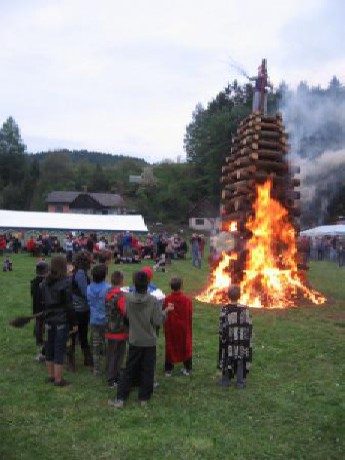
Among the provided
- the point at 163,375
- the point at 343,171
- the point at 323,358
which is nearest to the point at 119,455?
the point at 163,375

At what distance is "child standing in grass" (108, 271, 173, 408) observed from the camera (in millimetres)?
6586

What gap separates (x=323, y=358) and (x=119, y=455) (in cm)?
481

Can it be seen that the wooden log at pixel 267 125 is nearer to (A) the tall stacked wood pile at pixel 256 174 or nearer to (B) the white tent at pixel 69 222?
(A) the tall stacked wood pile at pixel 256 174

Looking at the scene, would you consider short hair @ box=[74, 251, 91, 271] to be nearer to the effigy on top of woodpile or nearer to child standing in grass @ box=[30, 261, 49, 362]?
child standing in grass @ box=[30, 261, 49, 362]

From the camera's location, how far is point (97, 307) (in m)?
7.59

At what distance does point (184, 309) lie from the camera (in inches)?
306

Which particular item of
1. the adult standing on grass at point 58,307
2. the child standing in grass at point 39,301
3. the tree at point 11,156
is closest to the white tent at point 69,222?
the child standing in grass at point 39,301

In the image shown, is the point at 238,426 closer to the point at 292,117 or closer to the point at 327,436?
the point at 327,436

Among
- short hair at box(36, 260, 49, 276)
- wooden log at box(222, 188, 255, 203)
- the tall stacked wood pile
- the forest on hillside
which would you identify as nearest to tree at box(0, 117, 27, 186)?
the forest on hillside

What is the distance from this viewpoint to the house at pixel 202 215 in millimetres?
67500

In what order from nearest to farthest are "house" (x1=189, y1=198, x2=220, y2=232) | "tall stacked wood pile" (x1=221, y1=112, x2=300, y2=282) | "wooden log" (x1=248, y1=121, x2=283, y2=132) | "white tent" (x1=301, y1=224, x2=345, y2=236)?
"tall stacked wood pile" (x1=221, y1=112, x2=300, y2=282), "wooden log" (x1=248, y1=121, x2=283, y2=132), "white tent" (x1=301, y1=224, x2=345, y2=236), "house" (x1=189, y1=198, x2=220, y2=232)

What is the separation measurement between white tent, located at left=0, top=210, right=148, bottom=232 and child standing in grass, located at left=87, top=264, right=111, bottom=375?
25250 mm

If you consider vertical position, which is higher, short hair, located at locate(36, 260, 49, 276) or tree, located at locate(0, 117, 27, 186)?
tree, located at locate(0, 117, 27, 186)

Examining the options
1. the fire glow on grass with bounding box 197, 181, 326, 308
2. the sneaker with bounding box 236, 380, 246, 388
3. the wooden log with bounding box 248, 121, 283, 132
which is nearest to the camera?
the sneaker with bounding box 236, 380, 246, 388
